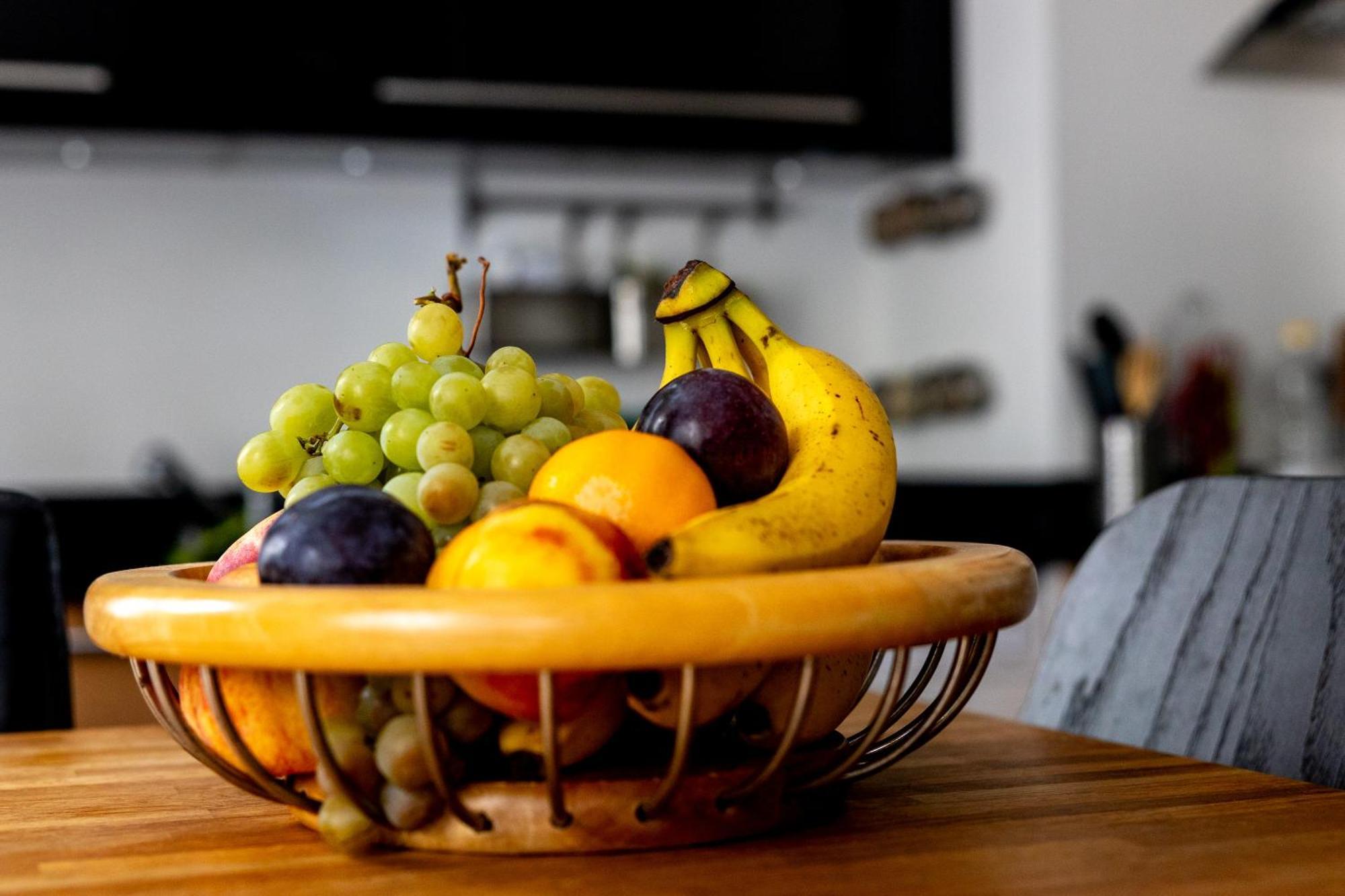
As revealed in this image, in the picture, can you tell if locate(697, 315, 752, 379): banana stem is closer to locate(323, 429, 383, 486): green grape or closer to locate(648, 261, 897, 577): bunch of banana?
locate(648, 261, 897, 577): bunch of banana

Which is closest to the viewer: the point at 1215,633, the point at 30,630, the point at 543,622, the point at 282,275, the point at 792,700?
the point at 543,622

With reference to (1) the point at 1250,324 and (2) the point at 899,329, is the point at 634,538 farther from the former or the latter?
(2) the point at 899,329

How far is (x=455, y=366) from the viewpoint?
2.03 ft

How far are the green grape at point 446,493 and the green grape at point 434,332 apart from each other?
0.11 metres

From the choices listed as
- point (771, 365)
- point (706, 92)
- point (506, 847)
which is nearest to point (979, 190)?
point (706, 92)

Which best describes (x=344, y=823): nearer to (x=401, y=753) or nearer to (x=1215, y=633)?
(x=401, y=753)

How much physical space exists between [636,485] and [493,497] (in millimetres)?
76

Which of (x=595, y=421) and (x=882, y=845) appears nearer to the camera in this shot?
(x=882, y=845)

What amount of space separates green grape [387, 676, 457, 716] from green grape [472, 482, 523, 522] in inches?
3.4

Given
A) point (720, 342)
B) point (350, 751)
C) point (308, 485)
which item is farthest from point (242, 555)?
point (720, 342)

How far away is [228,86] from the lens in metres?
2.66

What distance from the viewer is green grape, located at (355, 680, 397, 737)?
1.65ft

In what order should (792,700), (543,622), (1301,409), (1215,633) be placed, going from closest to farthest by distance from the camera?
(543,622)
(792,700)
(1215,633)
(1301,409)

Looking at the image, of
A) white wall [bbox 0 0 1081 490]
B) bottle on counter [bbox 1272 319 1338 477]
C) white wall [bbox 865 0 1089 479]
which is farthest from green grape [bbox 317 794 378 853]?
bottle on counter [bbox 1272 319 1338 477]
